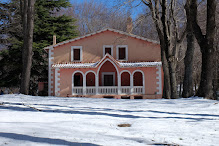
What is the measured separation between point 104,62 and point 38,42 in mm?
9491

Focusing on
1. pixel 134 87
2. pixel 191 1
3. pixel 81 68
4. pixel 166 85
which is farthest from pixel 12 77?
pixel 191 1

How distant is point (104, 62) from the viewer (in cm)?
2198

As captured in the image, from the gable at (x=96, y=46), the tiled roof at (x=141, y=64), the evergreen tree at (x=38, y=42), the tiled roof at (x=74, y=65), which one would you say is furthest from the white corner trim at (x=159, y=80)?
the evergreen tree at (x=38, y=42)

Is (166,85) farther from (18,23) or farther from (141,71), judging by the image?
(18,23)

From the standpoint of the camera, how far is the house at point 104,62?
21.8 meters

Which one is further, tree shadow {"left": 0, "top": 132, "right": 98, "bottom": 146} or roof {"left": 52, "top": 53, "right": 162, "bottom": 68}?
roof {"left": 52, "top": 53, "right": 162, "bottom": 68}

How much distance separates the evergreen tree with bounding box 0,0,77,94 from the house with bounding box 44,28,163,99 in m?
4.36

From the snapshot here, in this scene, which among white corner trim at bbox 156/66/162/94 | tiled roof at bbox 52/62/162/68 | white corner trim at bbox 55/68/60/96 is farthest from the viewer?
white corner trim at bbox 55/68/60/96

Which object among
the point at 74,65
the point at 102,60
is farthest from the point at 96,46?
the point at 74,65

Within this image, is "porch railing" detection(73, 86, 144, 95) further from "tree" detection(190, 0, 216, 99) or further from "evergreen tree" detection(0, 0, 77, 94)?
"tree" detection(190, 0, 216, 99)

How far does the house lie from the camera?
21.8 meters

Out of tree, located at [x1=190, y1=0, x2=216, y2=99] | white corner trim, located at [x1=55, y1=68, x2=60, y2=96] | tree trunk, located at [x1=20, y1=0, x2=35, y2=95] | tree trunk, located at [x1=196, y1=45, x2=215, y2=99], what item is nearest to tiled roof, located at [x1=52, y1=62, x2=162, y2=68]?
white corner trim, located at [x1=55, y1=68, x2=60, y2=96]

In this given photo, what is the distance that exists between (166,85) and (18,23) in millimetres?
16446

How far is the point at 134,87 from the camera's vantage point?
21.9 meters
